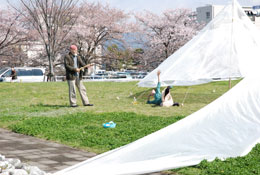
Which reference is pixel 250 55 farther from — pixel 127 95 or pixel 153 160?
pixel 153 160

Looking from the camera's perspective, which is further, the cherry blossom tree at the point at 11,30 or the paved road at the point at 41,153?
the cherry blossom tree at the point at 11,30

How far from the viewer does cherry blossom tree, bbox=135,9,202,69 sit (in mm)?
46469

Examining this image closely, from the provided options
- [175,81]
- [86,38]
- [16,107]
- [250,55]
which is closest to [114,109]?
[175,81]

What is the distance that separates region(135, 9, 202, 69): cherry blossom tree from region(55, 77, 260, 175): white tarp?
3960 centimetres

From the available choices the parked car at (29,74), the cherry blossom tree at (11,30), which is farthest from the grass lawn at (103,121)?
the cherry blossom tree at (11,30)

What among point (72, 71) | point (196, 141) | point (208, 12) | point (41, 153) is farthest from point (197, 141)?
point (208, 12)

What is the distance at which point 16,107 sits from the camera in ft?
46.2

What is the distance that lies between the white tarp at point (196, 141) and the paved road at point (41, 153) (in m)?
0.86

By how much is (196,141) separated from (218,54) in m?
8.91

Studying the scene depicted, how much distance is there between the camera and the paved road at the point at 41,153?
6004mm

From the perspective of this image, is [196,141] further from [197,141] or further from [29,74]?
[29,74]

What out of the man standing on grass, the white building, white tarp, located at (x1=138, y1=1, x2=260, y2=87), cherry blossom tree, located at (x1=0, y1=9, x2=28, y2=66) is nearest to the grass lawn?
the man standing on grass

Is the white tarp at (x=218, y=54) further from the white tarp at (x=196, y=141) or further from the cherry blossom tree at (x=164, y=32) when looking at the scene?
the cherry blossom tree at (x=164, y=32)

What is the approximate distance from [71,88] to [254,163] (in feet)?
28.1
